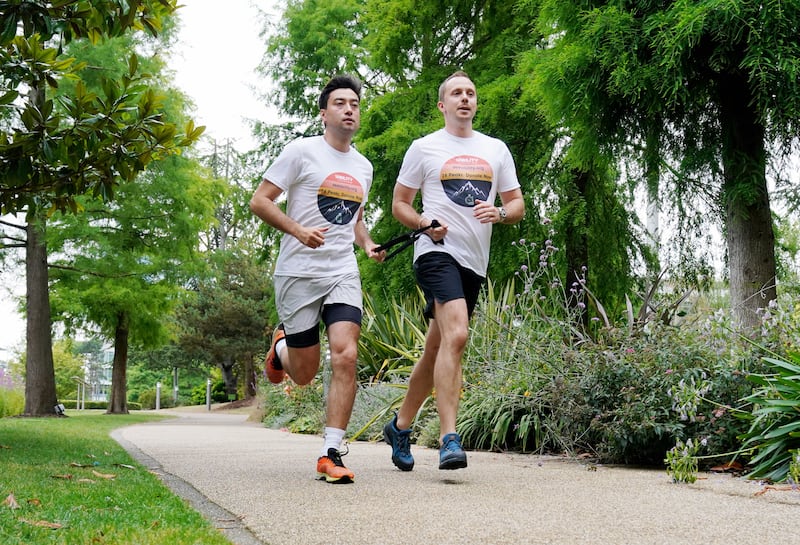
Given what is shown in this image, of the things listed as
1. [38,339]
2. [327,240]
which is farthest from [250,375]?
[327,240]

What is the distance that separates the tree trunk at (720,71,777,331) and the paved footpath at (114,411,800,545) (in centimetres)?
220

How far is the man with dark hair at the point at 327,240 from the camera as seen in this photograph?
14.1 ft

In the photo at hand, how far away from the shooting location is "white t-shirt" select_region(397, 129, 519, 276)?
4.49m

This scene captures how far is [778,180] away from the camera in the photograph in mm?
6977

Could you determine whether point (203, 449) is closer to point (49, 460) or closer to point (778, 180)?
point (49, 460)

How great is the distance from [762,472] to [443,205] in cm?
222

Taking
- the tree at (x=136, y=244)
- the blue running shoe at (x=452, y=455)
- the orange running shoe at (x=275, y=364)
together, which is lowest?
the blue running shoe at (x=452, y=455)

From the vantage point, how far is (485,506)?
10.7ft

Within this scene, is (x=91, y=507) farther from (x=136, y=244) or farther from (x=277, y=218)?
(x=136, y=244)

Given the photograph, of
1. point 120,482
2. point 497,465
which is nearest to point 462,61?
point 497,465

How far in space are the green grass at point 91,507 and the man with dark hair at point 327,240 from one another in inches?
40.4

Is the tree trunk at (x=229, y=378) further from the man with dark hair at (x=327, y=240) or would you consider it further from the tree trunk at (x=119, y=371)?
the man with dark hair at (x=327, y=240)

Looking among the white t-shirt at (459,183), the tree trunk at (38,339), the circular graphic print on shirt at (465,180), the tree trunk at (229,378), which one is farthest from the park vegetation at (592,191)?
the tree trunk at (229,378)

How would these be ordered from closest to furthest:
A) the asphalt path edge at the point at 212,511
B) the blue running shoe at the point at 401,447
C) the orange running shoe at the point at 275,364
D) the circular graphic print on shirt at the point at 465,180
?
1. the asphalt path edge at the point at 212,511
2. the circular graphic print on shirt at the point at 465,180
3. the blue running shoe at the point at 401,447
4. the orange running shoe at the point at 275,364
